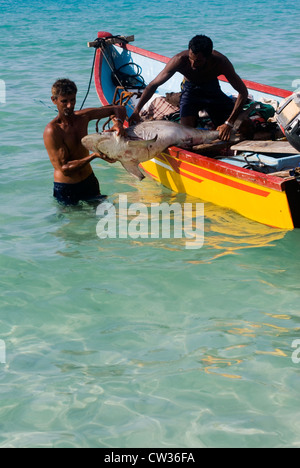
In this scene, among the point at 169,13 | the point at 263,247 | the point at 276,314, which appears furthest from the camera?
the point at 169,13

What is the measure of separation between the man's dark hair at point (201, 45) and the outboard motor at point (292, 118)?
1.37 m

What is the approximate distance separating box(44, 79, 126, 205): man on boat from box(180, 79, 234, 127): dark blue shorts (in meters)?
1.11

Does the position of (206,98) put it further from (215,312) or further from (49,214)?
(215,312)

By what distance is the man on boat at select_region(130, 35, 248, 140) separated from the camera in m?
6.89

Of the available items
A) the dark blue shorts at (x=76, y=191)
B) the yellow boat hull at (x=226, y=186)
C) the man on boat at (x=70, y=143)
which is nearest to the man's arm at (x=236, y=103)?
the yellow boat hull at (x=226, y=186)

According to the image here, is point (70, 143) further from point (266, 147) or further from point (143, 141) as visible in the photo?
point (266, 147)

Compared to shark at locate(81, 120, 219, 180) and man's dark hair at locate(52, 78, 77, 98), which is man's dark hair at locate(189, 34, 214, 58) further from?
man's dark hair at locate(52, 78, 77, 98)

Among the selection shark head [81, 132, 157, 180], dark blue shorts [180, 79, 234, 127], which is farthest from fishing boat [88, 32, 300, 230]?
dark blue shorts [180, 79, 234, 127]

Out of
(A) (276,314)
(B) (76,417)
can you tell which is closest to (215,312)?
(A) (276,314)

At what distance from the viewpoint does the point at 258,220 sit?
6.23m

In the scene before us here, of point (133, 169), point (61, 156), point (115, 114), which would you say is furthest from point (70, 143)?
point (133, 169)

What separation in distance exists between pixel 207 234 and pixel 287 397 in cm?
267

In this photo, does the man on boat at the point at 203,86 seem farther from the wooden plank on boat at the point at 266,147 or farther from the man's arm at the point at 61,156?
the man's arm at the point at 61,156

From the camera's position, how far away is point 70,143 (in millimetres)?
6090
